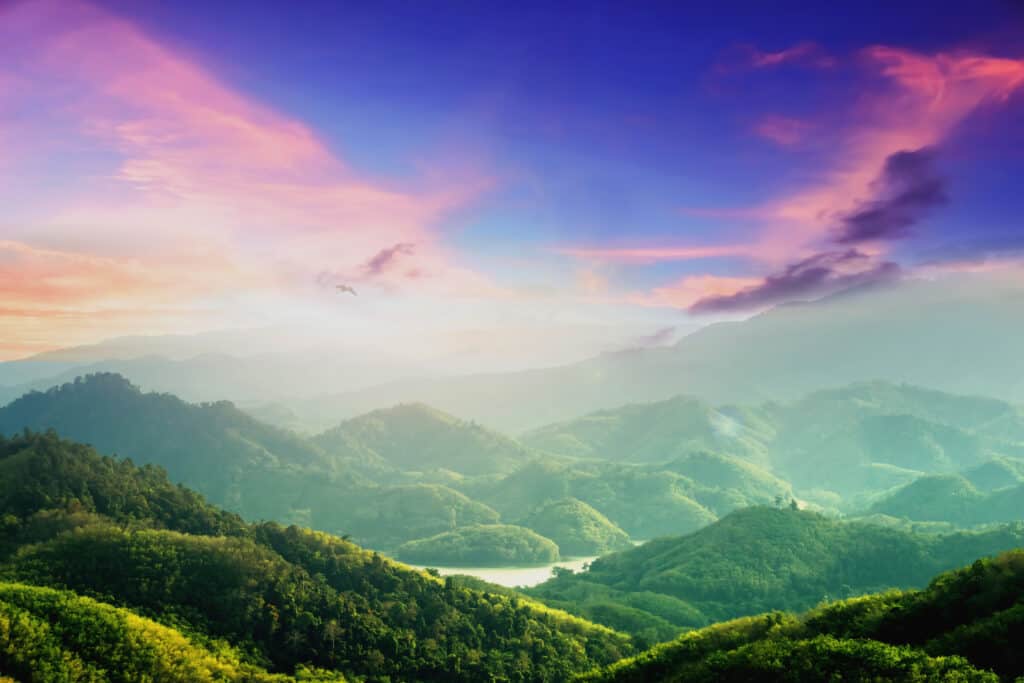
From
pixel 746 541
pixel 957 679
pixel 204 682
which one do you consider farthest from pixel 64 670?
pixel 746 541

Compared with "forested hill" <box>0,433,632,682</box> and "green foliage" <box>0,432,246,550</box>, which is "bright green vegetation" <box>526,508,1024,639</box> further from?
"green foliage" <box>0,432,246,550</box>

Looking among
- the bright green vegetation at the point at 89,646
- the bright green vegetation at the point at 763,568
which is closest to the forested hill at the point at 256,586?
the bright green vegetation at the point at 89,646

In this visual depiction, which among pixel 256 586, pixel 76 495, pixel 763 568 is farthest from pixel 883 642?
pixel 763 568

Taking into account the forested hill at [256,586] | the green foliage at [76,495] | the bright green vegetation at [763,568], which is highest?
the green foliage at [76,495]

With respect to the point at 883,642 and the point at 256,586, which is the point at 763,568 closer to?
the point at 256,586

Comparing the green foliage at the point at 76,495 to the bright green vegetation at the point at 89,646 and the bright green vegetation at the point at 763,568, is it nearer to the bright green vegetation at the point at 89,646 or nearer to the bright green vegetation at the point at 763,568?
the bright green vegetation at the point at 89,646
